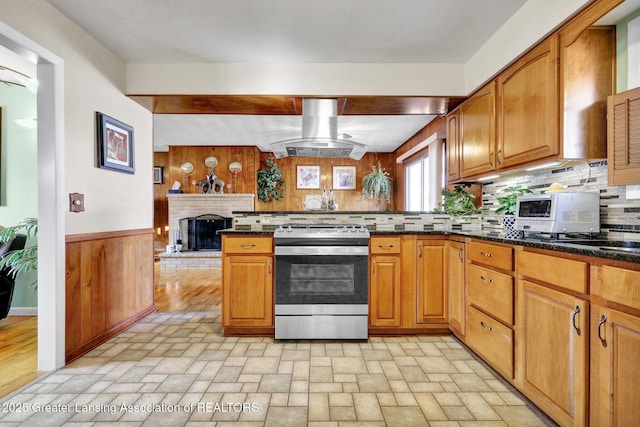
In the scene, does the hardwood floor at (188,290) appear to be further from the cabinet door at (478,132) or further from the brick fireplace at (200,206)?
the cabinet door at (478,132)

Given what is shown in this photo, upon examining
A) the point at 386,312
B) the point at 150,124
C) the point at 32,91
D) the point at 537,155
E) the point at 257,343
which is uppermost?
the point at 32,91

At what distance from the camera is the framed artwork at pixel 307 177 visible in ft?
24.2

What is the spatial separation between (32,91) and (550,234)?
459 cm

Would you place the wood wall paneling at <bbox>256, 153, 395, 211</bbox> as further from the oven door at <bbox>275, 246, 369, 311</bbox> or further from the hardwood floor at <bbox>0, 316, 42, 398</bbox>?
the oven door at <bbox>275, 246, 369, 311</bbox>

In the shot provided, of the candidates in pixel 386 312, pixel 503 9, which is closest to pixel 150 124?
pixel 386 312

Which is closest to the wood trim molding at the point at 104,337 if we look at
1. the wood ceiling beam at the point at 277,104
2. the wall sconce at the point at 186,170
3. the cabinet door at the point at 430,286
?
the wood ceiling beam at the point at 277,104

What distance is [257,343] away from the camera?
2623 mm

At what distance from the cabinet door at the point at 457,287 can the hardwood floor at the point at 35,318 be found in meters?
2.34

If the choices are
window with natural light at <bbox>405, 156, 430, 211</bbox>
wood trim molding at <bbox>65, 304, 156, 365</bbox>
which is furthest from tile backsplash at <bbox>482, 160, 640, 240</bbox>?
wood trim molding at <bbox>65, 304, 156, 365</bbox>

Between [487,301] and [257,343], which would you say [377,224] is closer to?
[487,301]

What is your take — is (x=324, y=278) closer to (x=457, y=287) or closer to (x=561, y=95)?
(x=457, y=287)

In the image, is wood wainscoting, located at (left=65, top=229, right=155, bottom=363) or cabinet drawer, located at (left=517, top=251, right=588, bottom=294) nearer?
cabinet drawer, located at (left=517, top=251, right=588, bottom=294)

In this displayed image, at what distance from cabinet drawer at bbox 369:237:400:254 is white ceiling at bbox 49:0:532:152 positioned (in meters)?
1.53

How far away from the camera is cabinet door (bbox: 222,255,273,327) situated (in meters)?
2.71
